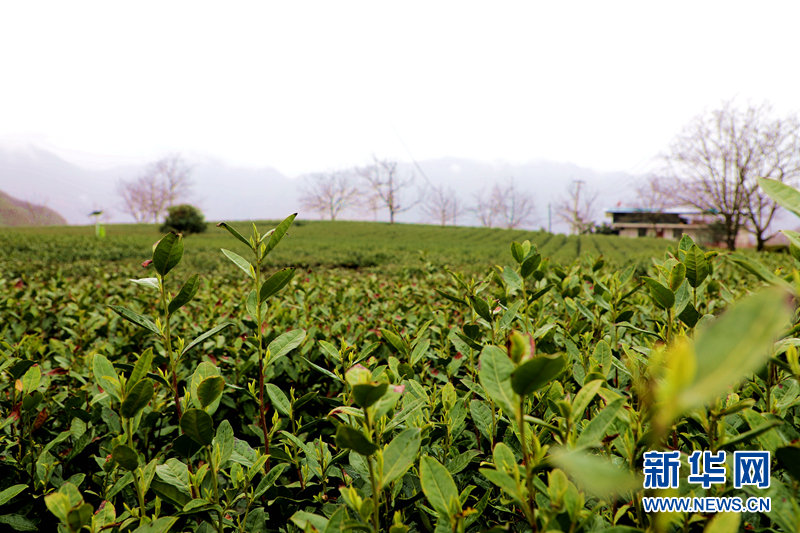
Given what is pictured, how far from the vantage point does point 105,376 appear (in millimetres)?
840

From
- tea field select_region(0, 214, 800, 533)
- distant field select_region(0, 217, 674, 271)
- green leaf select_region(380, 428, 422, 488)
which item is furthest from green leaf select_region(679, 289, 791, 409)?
distant field select_region(0, 217, 674, 271)

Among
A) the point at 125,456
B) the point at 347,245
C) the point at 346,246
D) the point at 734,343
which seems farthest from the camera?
the point at 347,245

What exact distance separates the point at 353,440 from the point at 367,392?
0.26 feet

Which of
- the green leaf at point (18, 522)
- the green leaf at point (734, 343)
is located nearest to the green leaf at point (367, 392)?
the green leaf at point (734, 343)

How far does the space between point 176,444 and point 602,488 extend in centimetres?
77

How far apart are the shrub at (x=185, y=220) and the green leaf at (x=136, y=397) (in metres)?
39.6

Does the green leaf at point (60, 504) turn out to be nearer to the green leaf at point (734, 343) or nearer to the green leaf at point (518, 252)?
the green leaf at point (734, 343)

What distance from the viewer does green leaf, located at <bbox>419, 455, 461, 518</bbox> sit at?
0.67 meters

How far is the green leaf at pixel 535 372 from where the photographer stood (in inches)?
19.2

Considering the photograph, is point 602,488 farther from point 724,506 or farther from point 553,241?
point 553,241

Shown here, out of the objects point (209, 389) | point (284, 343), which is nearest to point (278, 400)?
point (284, 343)

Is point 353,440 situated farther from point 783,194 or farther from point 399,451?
point 783,194

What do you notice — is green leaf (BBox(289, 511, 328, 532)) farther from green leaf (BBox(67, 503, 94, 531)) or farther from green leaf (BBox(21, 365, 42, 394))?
green leaf (BBox(21, 365, 42, 394))

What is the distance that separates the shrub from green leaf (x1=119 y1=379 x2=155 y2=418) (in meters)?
39.6
